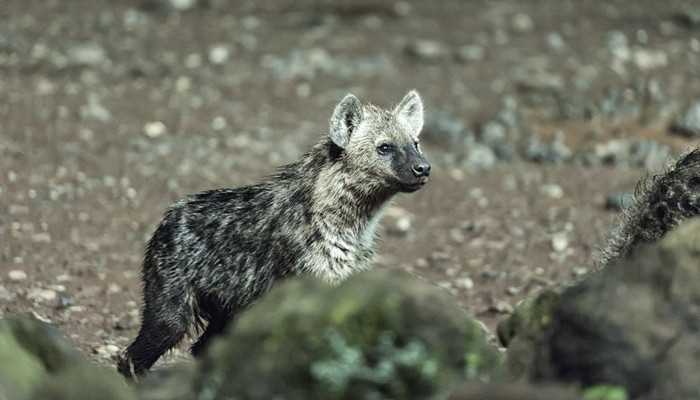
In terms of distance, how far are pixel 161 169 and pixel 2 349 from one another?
7.68 meters

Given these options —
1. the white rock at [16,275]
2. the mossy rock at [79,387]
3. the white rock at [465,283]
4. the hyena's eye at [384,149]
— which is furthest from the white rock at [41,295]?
the mossy rock at [79,387]

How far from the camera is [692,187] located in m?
6.75

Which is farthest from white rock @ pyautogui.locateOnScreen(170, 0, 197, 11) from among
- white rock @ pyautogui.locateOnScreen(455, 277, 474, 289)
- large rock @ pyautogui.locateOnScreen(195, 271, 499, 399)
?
large rock @ pyautogui.locateOnScreen(195, 271, 499, 399)

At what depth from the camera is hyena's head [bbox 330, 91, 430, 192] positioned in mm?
7524

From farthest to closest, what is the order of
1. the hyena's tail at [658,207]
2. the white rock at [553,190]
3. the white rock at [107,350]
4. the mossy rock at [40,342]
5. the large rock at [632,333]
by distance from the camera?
the white rock at [553,190], the white rock at [107,350], the hyena's tail at [658,207], the mossy rock at [40,342], the large rock at [632,333]

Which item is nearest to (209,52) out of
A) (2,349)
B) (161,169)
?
(161,169)

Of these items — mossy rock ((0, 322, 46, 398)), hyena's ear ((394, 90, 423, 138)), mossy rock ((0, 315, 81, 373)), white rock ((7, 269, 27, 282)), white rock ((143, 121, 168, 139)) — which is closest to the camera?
mossy rock ((0, 322, 46, 398))

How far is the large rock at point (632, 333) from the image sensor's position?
441cm

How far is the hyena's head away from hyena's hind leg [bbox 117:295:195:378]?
1.28m

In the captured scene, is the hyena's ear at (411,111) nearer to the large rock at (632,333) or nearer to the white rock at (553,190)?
the large rock at (632,333)

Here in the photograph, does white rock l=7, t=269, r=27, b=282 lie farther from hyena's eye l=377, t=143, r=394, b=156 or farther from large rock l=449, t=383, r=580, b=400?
large rock l=449, t=383, r=580, b=400

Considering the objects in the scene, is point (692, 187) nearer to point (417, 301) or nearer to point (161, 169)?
point (417, 301)

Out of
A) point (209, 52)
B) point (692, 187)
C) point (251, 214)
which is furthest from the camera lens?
point (209, 52)

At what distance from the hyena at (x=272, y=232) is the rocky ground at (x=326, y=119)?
2.34 feet
